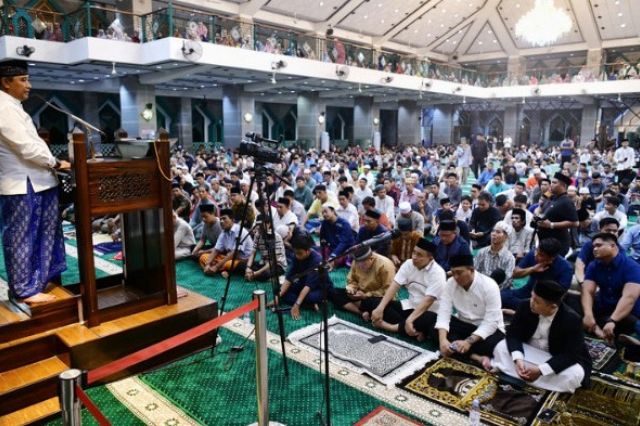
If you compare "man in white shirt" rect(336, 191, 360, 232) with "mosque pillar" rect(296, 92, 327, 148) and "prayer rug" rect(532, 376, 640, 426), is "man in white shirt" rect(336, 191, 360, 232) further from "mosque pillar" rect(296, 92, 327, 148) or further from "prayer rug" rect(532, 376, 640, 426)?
"mosque pillar" rect(296, 92, 327, 148)

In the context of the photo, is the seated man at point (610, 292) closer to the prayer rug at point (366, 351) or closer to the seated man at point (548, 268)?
the seated man at point (548, 268)

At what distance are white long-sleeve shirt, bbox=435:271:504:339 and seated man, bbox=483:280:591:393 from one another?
212 mm

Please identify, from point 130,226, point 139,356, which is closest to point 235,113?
point 130,226

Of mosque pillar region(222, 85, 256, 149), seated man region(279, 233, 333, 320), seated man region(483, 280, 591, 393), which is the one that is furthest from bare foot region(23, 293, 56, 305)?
mosque pillar region(222, 85, 256, 149)

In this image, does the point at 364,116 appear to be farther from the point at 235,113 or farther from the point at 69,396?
the point at 69,396

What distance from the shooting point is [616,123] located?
23.0 meters

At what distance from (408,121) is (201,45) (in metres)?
14.6

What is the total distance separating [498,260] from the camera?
14.2 ft

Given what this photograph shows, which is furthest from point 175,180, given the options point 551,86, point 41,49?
point 551,86

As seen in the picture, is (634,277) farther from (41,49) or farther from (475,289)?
(41,49)

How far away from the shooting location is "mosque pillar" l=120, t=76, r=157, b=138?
13250mm

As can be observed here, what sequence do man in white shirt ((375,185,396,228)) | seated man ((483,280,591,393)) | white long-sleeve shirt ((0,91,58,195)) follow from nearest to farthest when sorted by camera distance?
white long-sleeve shirt ((0,91,58,195)), seated man ((483,280,591,393)), man in white shirt ((375,185,396,228))

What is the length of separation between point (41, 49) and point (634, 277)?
11697mm

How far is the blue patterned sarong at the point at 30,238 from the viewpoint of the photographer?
2.61 metres
